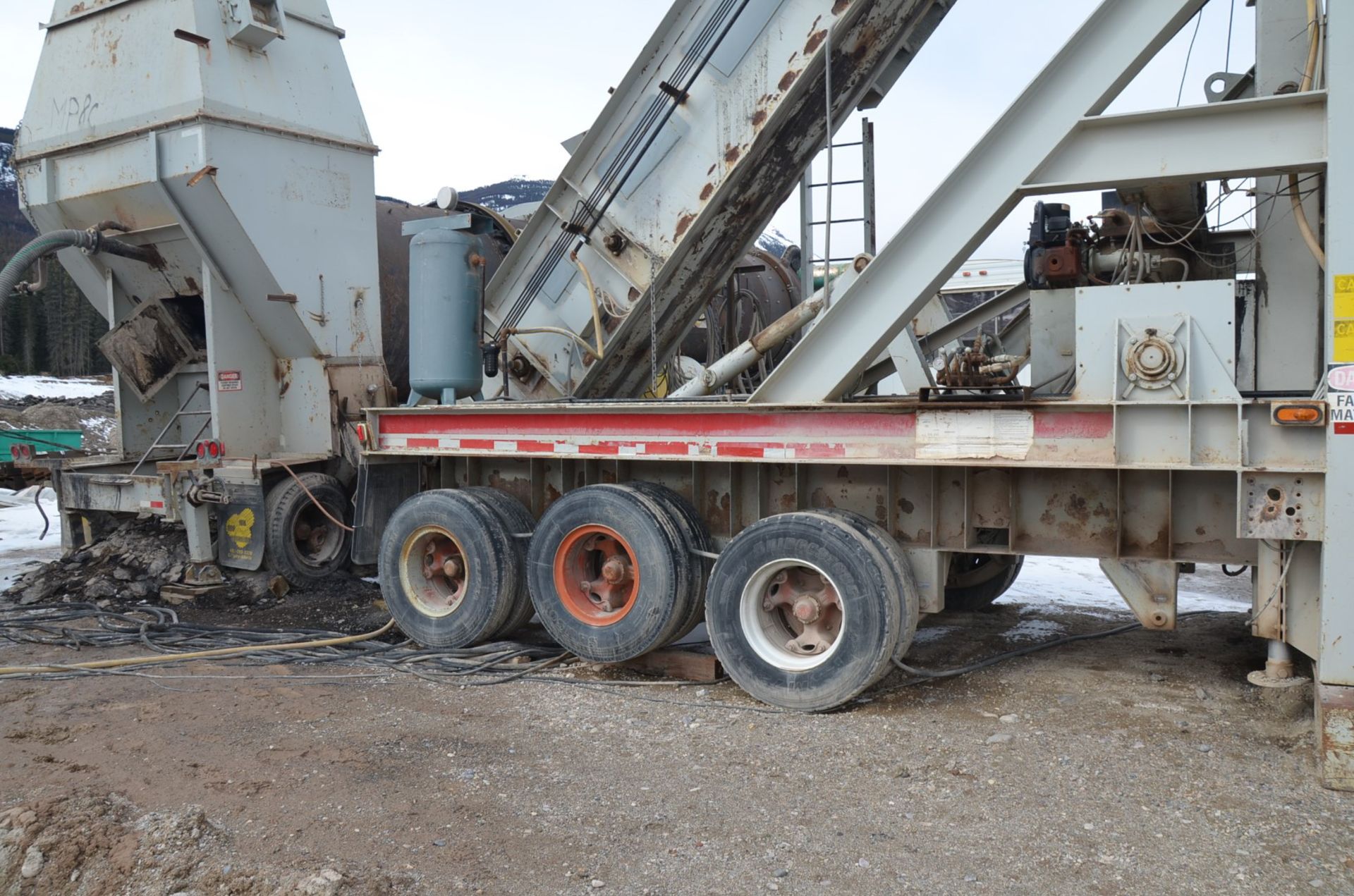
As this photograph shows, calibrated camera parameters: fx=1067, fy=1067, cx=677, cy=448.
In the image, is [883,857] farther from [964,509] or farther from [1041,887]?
[964,509]

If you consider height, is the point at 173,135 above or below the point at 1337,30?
above

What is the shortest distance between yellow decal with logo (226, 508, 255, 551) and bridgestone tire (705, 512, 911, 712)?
420 cm

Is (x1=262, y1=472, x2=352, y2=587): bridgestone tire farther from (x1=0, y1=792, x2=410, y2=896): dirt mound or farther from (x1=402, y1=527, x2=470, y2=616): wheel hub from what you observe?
(x1=0, y1=792, x2=410, y2=896): dirt mound

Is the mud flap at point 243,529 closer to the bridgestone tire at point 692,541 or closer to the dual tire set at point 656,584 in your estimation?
the dual tire set at point 656,584

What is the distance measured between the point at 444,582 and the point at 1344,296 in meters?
4.84

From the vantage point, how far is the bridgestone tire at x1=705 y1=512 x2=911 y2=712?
15.0 ft

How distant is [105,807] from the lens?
12.1 ft

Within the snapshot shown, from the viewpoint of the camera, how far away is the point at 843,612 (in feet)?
15.4

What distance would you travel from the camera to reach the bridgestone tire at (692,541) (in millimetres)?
5387

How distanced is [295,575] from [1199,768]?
617cm

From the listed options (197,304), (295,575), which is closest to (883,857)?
(295,575)

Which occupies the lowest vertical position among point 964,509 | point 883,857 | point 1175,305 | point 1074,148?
point 883,857

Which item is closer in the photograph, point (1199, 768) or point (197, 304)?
point (1199, 768)

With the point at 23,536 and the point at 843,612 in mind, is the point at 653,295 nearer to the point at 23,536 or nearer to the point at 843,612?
the point at 843,612
